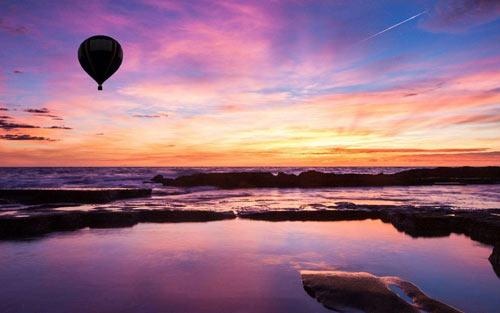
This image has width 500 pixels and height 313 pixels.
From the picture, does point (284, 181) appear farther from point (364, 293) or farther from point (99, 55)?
point (364, 293)

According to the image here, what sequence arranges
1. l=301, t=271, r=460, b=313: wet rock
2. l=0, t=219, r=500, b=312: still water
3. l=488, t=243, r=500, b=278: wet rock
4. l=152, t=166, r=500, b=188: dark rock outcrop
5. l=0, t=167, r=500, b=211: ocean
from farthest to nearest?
l=152, t=166, r=500, b=188: dark rock outcrop → l=0, t=167, r=500, b=211: ocean → l=488, t=243, r=500, b=278: wet rock → l=0, t=219, r=500, b=312: still water → l=301, t=271, r=460, b=313: wet rock

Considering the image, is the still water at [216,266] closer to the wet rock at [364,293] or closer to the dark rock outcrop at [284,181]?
the wet rock at [364,293]

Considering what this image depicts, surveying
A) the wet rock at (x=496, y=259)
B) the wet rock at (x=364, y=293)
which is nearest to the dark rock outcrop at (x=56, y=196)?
the wet rock at (x=364, y=293)

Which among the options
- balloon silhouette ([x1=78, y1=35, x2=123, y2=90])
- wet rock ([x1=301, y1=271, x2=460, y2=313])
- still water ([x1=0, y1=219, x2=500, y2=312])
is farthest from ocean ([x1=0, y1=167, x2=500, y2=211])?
wet rock ([x1=301, y1=271, x2=460, y2=313])

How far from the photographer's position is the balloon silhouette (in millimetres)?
17359

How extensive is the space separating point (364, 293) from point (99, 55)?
14.4 m

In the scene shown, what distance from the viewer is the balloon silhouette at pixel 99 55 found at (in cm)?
1736

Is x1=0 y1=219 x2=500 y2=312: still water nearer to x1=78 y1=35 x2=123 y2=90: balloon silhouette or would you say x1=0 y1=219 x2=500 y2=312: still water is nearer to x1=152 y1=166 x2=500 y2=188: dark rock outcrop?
x1=78 y1=35 x2=123 y2=90: balloon silhouette

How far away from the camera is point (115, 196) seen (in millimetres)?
34500

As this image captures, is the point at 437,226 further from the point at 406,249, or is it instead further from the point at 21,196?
the point at 21,196

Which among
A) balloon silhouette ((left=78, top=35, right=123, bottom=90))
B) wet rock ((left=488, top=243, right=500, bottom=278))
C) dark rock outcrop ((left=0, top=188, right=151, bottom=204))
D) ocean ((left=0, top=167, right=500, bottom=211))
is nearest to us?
wet rock ((left=488, top=243, right=500, bottom=278))

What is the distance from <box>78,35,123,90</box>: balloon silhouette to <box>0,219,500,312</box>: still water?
725cm

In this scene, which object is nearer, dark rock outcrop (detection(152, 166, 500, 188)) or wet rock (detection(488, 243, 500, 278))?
wet rock (detection(488, 243, 500, 278))

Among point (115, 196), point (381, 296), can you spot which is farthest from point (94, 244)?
point (115, 196)
